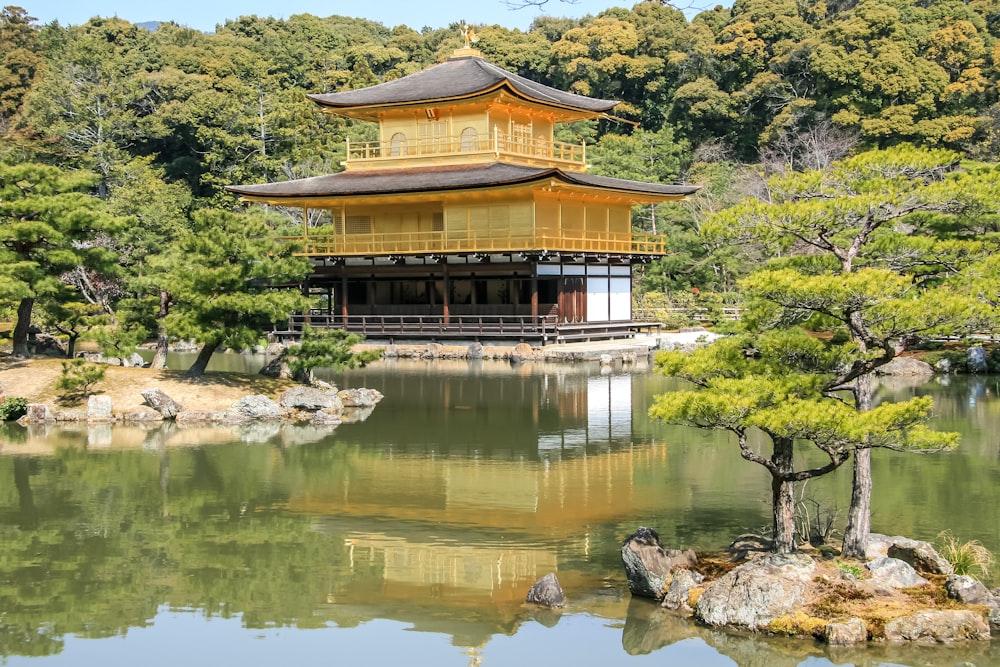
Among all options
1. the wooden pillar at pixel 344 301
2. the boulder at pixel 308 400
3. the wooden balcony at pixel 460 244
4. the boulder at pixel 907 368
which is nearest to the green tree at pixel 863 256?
the boulder at pixel 308 400

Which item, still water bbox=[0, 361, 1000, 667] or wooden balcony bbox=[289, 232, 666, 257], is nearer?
still water bbox=[0, 361, 1000, 667]

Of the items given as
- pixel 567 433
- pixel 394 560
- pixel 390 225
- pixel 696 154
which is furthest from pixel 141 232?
pixel 696 154

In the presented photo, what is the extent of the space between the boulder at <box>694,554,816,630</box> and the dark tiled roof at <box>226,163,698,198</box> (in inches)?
934

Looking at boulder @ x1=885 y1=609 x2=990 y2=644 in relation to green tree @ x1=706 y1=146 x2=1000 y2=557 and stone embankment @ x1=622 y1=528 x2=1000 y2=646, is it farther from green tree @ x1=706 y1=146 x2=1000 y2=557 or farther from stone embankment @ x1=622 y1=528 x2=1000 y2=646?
green tree @ x1=706 y1=146 x2=1000 y2=557

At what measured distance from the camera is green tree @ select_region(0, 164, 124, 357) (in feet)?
72.7

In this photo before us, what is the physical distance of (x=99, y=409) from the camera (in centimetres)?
2119

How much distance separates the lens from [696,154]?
58625mm

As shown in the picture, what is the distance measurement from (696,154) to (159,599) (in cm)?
5100

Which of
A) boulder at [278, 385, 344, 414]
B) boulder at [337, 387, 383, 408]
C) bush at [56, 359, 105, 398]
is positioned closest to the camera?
bush at [56, 359, 105, 398]

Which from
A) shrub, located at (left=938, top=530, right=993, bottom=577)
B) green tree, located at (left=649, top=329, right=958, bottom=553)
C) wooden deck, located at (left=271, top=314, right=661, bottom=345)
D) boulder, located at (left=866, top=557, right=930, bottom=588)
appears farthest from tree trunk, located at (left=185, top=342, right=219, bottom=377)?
boulder, located at (left=866, top=557, right=930, bottom=588)

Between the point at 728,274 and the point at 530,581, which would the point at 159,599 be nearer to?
the point at 530,581

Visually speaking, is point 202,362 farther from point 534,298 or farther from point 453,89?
point 453,89

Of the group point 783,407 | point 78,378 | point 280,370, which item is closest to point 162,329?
point 280,370

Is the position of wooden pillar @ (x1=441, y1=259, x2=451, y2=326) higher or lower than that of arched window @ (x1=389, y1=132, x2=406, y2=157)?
lower
